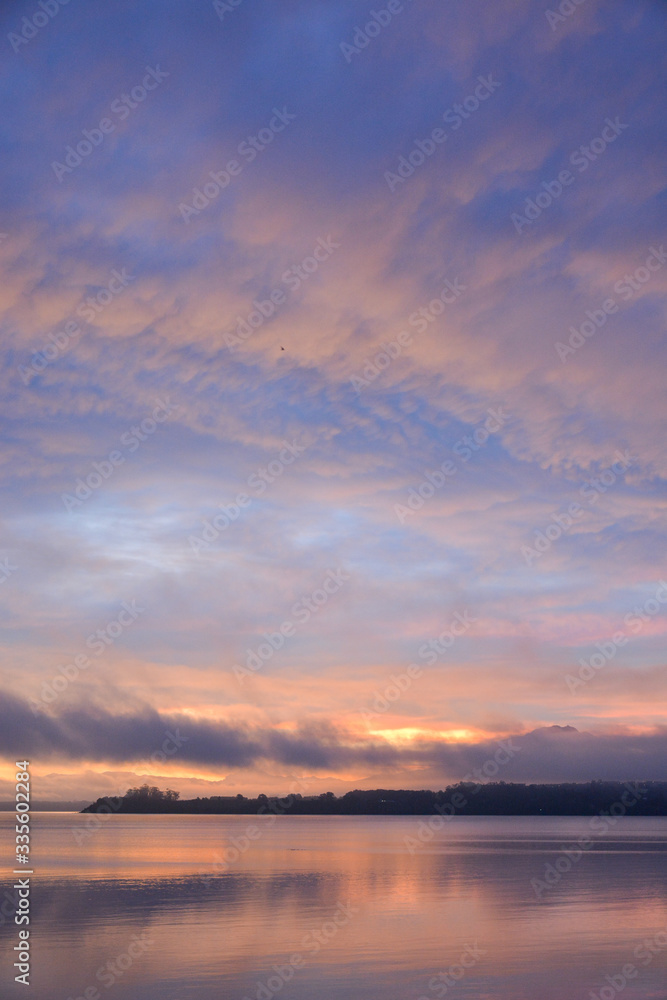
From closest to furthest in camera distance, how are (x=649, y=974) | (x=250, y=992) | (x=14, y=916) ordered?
(x=250, y=992) < (x=649, y=974) < (x=14, y=916)

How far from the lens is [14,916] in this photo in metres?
27.3

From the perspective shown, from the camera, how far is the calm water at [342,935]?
1909 cm

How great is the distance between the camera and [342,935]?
25.4 meters

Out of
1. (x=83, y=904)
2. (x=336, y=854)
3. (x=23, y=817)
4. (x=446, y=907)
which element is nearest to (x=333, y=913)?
(x=446, y=907)

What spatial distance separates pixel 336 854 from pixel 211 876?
2347 centimetres

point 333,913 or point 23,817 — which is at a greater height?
point 23,817

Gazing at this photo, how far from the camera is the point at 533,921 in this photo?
28.0 metres

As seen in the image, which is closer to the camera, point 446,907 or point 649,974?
point 649,974

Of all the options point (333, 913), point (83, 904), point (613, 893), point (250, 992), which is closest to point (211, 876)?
point (83, 904)

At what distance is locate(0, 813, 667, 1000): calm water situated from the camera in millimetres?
19094

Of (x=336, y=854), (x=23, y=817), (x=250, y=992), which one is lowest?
(x=336, y=854)

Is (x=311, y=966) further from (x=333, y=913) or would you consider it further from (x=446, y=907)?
(x=446, y=907)

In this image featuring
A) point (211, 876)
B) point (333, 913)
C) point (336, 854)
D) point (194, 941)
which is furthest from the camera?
point (336, 854)

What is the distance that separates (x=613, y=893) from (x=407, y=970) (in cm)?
1869
